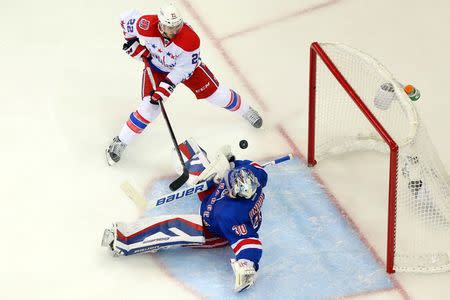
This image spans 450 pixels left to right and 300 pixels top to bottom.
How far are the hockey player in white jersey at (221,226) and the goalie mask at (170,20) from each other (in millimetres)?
671

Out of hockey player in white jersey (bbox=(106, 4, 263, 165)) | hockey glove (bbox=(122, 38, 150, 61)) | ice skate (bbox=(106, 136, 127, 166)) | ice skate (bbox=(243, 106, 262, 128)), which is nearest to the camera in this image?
hockey player in white jersey (bbox=(106, 4, 263, 165))

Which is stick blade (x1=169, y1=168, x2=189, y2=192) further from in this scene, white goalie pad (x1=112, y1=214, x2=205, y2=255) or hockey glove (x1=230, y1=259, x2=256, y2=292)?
hockey glove (x1=230, y1=259, x2=256, y2=292)

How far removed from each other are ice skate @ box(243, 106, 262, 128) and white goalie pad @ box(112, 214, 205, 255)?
0.94m

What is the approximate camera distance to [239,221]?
5.52 m

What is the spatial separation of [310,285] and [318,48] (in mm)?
1176

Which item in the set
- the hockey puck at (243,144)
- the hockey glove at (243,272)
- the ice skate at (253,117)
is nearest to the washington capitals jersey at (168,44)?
the hockey puck at (243,144)

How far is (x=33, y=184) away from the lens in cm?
622

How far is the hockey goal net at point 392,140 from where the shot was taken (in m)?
5.41

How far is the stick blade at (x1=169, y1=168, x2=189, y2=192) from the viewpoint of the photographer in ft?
19.5

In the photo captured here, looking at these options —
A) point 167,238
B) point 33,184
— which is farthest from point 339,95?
point 33,184

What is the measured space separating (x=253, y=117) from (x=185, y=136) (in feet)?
1.31

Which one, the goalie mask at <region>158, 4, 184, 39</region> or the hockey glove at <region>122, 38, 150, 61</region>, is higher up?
the goalie mask at <region>158, 4, 184, 39</region>

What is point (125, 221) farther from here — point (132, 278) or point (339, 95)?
point (339, 95)

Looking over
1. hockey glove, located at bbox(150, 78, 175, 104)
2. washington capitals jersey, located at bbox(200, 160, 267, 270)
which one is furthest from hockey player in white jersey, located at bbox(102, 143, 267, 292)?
hockey glove, located at bbox(150, 78, 175, 104)
